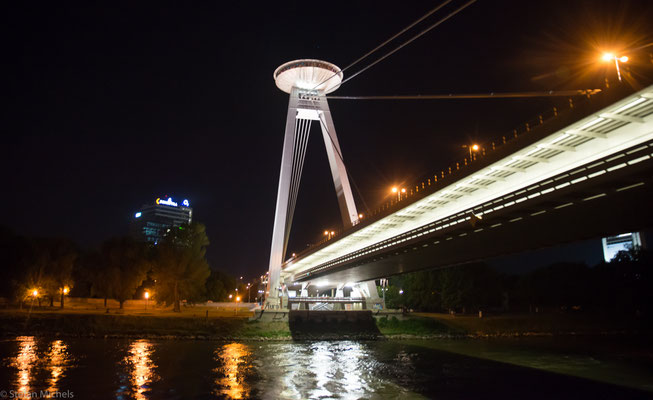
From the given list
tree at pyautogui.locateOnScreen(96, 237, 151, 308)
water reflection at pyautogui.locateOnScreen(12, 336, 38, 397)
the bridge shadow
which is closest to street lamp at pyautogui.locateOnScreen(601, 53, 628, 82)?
water reflection at pyautogui.locateOnScreen(12, 336, 38, 397)

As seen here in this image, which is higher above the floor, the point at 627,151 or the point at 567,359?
the point at 627,151

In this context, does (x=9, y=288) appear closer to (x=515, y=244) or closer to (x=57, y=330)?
(x=57, y=330)

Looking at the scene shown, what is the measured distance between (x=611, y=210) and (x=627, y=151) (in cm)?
401

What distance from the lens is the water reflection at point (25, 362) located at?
15.9 meters

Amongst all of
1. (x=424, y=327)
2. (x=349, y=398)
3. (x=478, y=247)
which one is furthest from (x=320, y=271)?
(x=349, y=398)

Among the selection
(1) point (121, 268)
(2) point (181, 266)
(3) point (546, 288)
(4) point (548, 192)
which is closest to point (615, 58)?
(4) point (548, 192)

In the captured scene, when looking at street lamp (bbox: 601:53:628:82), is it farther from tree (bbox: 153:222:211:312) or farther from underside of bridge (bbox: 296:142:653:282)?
tree (bbox: 153:222:211:312)

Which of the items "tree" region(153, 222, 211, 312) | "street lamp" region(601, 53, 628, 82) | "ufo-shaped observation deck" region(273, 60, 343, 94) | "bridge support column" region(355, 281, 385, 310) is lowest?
"bridge support column" region(355, 281, 385, 310)

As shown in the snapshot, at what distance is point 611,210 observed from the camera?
15023 millimetres

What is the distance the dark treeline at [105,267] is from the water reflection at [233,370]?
2228 centimetres

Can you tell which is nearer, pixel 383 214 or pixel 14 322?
pixel 383 214

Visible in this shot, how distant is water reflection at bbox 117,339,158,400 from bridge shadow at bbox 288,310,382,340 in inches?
562

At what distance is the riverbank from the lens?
3559cm

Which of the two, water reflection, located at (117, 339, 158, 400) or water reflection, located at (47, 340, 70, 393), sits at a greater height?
water reflection, located at (47, 340, 70, 393)
